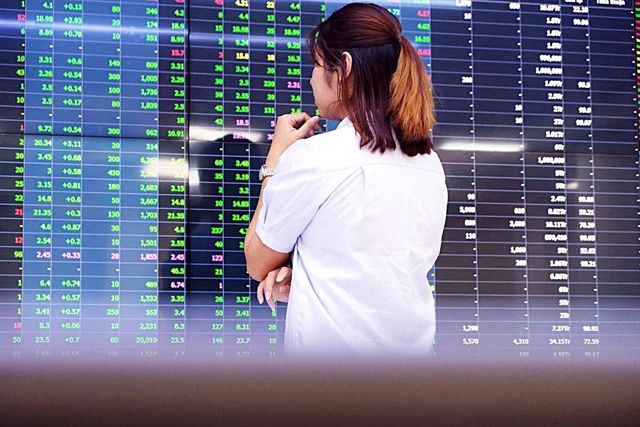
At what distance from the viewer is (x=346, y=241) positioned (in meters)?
1.04

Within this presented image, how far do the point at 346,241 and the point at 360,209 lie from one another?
0.15 ft

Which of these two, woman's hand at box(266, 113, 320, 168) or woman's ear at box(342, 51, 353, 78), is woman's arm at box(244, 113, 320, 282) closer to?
woman's hand at box(266, 113, 320, 168)

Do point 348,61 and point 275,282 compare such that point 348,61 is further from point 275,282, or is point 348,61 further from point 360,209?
point 275,282

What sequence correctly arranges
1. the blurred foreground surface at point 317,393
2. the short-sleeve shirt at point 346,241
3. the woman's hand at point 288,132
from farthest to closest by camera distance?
the woman's hand at point 288,132 < the short-sleeve shirt at point 346,241 < the blurred foreground surface at point 317,393

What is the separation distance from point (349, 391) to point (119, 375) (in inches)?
1.6

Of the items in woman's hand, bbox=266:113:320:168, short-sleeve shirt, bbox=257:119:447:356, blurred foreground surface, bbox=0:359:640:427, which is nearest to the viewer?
blurred foreground surface, bbox=0:359:640:427

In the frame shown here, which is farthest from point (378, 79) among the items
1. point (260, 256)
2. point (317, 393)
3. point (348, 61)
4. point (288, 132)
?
point (317, 393)

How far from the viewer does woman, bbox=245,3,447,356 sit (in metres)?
1.04

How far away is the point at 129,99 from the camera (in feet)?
7.34

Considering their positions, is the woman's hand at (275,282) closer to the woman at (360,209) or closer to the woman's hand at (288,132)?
the woman at (360,209)

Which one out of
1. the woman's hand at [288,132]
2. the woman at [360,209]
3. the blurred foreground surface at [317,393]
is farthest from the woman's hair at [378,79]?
the blurred foreground surface at [317,393]

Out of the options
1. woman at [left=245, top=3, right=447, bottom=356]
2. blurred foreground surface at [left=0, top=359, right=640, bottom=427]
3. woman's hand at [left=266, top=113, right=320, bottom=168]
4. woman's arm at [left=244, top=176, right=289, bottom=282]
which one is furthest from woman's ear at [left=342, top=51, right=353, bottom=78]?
blurred foreground surface at [left=0, top=359, right=640, bottom=427]

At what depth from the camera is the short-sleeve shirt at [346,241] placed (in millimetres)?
1040

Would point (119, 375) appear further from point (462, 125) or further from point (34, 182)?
point (462, 125)
